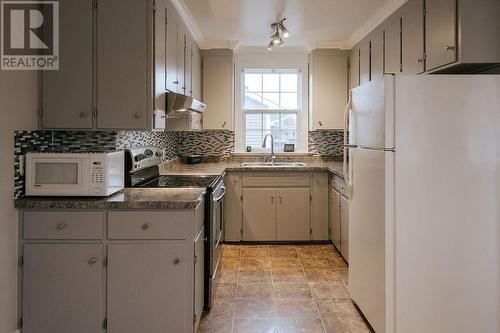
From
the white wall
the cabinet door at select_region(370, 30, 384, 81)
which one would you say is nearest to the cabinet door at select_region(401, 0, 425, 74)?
the cabinet door at select_region(370, 30, 384, 81)

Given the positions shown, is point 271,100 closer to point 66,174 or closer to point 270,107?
point 270,107

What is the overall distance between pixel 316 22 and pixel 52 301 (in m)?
3.35

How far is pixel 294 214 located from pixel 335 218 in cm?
49

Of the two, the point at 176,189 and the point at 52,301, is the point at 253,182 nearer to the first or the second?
the point at 176,189

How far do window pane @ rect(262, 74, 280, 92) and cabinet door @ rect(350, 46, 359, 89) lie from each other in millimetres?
1035

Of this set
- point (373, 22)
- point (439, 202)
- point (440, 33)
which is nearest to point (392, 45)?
point (373, 22)

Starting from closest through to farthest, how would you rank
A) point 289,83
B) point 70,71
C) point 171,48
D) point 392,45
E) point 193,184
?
1. point 70,71
2. point 193,184
3. point 171,48
4. point 392,45
5. point 289,83

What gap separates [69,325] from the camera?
78.5 inches

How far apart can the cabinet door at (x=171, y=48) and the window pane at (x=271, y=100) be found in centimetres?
208

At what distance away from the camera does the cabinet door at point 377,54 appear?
3.36m

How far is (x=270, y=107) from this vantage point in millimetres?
4891

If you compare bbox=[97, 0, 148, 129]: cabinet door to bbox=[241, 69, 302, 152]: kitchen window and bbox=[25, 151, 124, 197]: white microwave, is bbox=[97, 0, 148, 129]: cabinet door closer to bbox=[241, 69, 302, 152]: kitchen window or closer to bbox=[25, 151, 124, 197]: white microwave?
bbox=[25, 151, 124, 197]: white microwave

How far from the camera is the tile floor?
241 centimetres

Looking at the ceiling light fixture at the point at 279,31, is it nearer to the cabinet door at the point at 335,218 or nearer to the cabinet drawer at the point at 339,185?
the cabinet drawer at the point at 339,185
